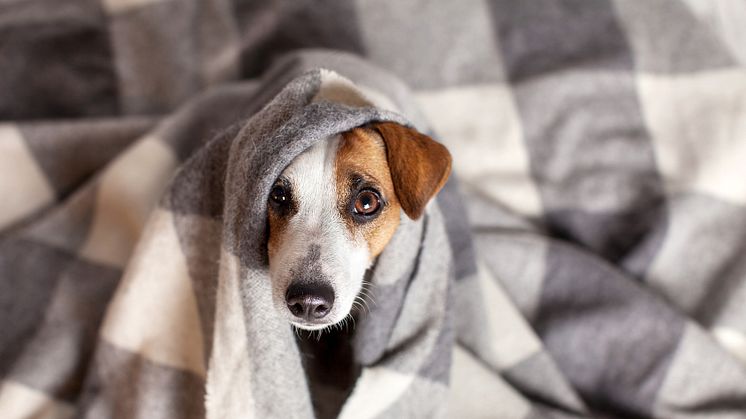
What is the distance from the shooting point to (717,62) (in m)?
1.55

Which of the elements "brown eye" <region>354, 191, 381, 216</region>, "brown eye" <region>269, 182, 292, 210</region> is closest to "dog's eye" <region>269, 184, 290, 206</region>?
"brown eye" <region>269, 182, 292, 210</region>

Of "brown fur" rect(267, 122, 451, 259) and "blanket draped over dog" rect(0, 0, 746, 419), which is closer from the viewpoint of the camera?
"brown fur" rect(267, 122, 451, 259)

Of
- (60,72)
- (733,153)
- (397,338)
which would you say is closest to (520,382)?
(397,338)

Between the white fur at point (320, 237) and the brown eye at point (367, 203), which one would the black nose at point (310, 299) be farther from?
the brown eye at point (367, 203)

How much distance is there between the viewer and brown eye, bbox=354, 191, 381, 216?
95 cm

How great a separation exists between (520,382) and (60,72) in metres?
1.33

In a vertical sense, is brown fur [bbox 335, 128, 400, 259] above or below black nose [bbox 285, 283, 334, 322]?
above

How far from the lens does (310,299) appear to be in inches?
34.1

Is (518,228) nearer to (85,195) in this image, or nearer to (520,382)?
(520,382)

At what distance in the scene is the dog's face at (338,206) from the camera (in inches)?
34.7

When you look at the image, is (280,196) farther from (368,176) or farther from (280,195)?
(368,176)

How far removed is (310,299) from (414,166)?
0.23m

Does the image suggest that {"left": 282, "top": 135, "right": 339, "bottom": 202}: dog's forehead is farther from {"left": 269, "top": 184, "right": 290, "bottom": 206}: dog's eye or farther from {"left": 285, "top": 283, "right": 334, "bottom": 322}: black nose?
{"left": 285, "top": 283, "right": 334, "bottom": 322}: black nose

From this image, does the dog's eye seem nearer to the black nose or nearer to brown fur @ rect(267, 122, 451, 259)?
brown fur @ rect(267, 122, 451, 259)
